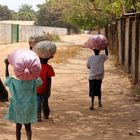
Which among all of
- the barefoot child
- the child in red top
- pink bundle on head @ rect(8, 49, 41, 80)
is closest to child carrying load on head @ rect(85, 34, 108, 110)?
the child in red top

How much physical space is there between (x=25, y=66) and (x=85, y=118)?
3.08 m

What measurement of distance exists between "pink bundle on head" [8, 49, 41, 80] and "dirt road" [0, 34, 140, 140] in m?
1.29

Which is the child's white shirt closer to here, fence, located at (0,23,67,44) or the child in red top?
the child in red top

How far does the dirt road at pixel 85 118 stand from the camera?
775cm

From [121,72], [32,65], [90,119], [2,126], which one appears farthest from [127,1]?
[121,72]

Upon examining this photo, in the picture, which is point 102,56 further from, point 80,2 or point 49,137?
point 80,2

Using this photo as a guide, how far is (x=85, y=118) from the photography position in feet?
30.3

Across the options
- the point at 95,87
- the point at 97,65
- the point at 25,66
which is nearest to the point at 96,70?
the point at 97,65

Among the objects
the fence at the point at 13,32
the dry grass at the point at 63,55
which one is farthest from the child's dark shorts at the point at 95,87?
the fence at the point at 13,32

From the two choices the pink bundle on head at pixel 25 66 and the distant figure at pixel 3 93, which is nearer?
the pink bundle on head at pixel 25 66

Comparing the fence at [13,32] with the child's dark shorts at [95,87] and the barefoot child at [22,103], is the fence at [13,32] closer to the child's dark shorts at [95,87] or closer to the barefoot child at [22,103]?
the child's dark shorts at [95,87]

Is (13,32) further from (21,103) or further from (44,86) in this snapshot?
(21,103)

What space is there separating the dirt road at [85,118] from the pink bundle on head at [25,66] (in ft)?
4.23

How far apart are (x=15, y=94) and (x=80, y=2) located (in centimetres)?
2244
